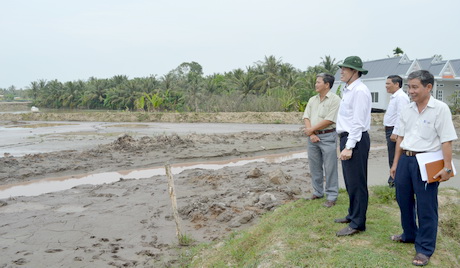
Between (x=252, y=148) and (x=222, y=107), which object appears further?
(x=222, y=107)

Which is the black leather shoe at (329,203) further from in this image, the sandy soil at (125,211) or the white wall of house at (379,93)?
the white wall of house at (379,93)

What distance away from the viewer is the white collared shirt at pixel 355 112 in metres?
4.10

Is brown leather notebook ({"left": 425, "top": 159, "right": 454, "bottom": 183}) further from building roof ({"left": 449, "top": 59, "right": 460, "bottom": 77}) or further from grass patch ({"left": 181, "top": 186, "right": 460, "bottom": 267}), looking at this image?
building roof ({"left": 449, "top": 59, "right": 460, "bottom": 77})

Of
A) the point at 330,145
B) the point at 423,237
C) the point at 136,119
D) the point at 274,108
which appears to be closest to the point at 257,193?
the point at 330,145

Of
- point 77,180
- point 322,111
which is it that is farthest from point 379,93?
point 322,111

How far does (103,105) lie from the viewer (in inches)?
2195

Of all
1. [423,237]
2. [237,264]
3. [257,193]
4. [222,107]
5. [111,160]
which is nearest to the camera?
[423,237]

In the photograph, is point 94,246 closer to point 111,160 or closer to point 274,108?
point 111,160

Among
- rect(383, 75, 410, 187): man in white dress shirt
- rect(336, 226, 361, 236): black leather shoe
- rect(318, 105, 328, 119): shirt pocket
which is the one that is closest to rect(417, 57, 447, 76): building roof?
rect(383, 75, 410, 187): man in white dress shirt

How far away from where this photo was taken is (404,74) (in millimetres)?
29719

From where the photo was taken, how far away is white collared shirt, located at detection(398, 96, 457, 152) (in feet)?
11.0

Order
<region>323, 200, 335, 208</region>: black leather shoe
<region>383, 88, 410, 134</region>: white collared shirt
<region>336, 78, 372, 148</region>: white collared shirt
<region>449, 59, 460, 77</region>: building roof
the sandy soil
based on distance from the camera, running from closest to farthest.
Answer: <region>336, 78, 372, 148</region>: white collared shirt
the sandy soil
<region>323, 200, 335, 208</region>: black leather shoe
<region>383, 88, 410, 134</region>: white collared shirt
<region>449, 59, 460, 77</region>: building roof

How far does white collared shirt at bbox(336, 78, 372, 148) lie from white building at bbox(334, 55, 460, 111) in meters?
28.4

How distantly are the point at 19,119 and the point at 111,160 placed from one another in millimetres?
28518
